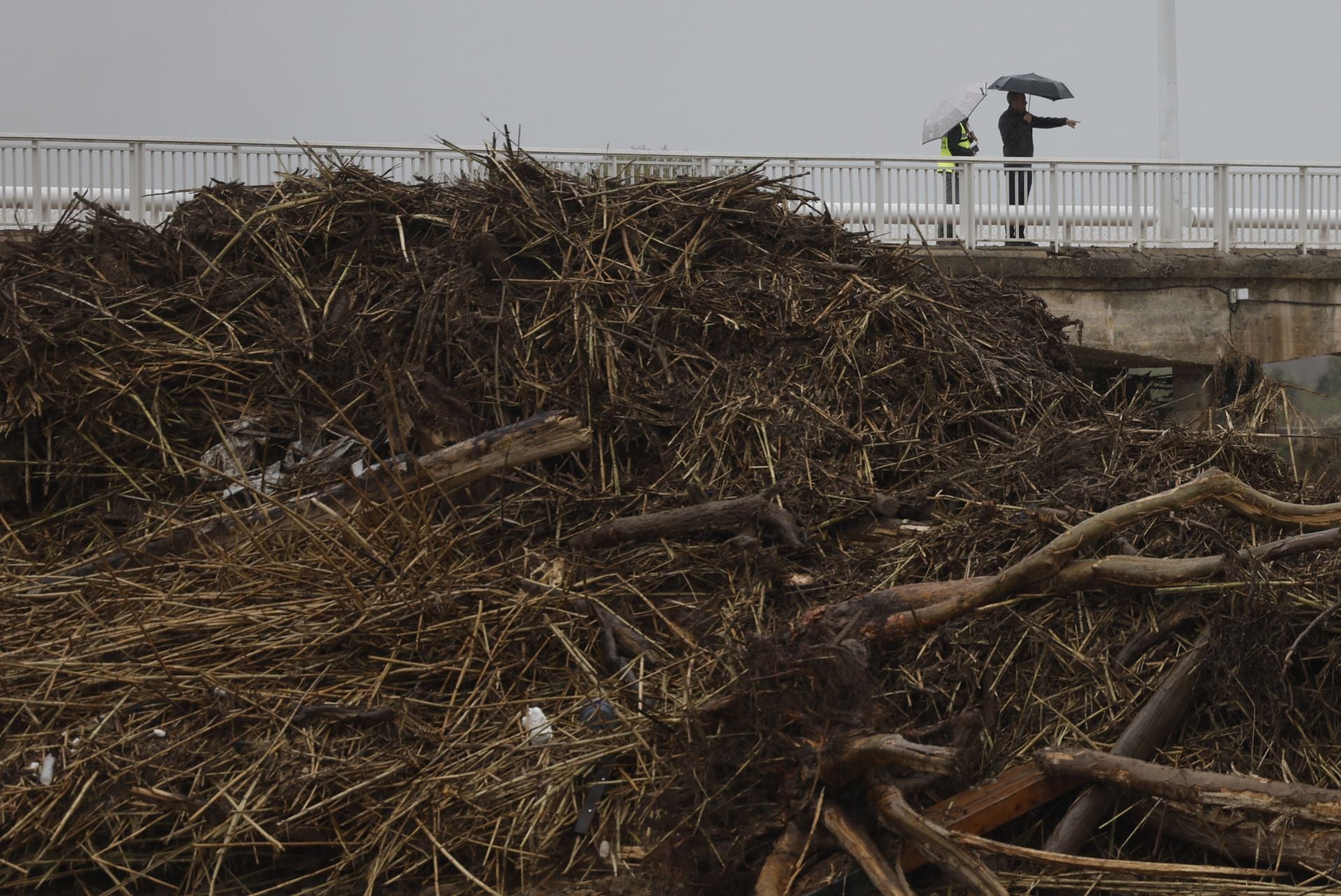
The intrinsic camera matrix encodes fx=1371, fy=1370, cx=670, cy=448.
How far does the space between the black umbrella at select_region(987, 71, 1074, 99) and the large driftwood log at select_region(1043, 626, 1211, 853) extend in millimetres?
10584

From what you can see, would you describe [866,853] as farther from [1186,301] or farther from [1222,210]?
[1222,210]

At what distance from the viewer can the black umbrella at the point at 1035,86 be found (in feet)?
47.3

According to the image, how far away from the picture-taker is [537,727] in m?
5.18

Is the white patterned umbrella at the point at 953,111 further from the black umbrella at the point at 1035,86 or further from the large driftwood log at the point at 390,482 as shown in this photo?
the large driftwood log at the point at 390,482

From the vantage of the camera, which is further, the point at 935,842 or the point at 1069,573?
the point at 1069,573

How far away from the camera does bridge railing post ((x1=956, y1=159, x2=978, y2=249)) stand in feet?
38.9

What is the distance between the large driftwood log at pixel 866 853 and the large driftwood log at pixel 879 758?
0.12m

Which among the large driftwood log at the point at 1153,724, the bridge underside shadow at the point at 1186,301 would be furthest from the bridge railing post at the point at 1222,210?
the large driftwood log at the point at 1153,724

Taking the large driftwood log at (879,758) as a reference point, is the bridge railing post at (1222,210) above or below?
above

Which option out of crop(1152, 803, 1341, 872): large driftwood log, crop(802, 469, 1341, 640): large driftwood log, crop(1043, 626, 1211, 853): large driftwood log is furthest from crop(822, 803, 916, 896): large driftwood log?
crop(1152, 803, 1341, 872): large driftwood log

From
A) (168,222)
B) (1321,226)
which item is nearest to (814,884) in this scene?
(168,222)

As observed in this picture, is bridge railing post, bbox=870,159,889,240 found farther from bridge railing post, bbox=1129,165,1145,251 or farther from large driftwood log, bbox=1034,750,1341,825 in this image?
large driftwood log, bbox=1034,750,1341,825

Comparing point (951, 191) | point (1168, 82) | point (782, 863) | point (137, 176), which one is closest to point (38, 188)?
point (137, 176)

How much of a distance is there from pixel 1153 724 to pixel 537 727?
7.26 feet
